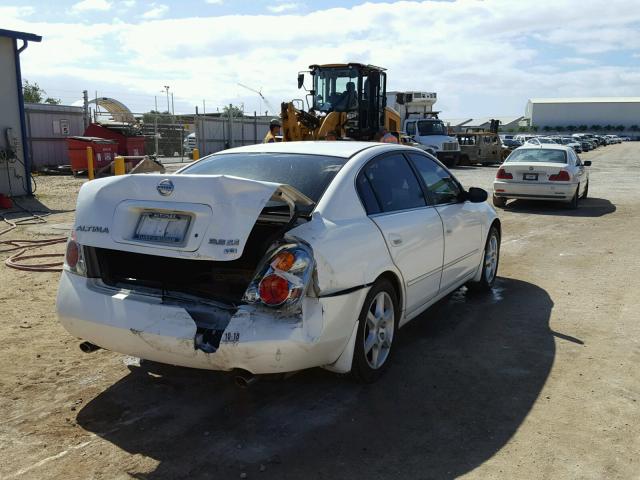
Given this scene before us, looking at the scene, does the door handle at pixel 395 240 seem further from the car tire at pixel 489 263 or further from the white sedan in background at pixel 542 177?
the white sedan in background at pixel 542 177

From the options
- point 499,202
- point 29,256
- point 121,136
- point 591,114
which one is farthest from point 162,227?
point 591,114

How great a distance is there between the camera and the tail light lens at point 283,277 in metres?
3.34

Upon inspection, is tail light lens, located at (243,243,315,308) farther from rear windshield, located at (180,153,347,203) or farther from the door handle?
the door handle

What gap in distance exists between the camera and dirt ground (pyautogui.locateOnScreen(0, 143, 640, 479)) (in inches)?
124

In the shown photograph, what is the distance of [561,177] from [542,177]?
39 centimetres

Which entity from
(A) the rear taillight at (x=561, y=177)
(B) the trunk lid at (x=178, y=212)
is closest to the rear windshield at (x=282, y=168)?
(B) the trunk lid at (x=178, y=212)

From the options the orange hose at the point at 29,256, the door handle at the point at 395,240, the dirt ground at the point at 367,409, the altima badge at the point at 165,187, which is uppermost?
the altima badge at the point at 165,187

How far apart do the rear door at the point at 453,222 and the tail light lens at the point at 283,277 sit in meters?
2.04

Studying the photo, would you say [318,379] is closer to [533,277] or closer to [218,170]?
[218,170]

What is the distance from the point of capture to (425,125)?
2944cm

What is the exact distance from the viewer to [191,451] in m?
3.26

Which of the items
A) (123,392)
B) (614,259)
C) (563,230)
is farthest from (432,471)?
(563,230)

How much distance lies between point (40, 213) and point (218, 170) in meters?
8.92

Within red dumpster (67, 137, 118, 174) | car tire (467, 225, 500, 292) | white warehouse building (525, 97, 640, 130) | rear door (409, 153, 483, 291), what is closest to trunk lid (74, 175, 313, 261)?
rear door (409, 153, 483, 291)
